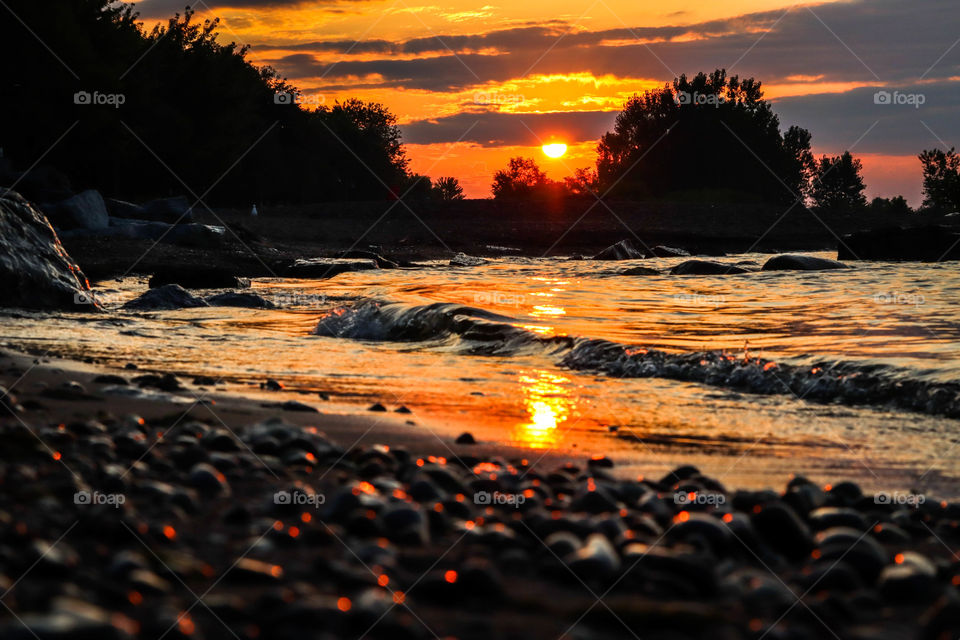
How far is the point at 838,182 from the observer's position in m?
132

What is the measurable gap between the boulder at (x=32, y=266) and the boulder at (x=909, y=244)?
2562cm

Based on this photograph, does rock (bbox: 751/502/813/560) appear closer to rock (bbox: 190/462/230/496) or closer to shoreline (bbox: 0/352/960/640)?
shoreline (bbox: 0/352/960/640)

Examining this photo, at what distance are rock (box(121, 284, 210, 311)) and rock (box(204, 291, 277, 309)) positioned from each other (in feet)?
0.89

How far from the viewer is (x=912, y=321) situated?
12.1m

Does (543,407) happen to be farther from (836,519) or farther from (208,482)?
(208,482)

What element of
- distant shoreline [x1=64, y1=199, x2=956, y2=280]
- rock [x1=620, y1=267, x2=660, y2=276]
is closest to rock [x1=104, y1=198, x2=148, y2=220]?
distant shoreline [x1=64, y1=199, x2=956, y2=280]

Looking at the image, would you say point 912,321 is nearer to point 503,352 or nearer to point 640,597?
point 503,352

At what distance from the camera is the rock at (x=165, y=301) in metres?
14.5

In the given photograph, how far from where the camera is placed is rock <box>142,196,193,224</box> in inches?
1308

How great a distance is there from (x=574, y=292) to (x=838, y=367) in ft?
36.2

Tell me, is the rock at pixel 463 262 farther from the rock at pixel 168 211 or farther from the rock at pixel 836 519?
the rock at pixel 836 519

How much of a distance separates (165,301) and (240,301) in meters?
1.19

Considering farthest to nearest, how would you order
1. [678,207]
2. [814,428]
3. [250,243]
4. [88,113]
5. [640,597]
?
1. [678,207]
2. [88,113]
3. [250,243]
4. [814,428]
5. [640,597]

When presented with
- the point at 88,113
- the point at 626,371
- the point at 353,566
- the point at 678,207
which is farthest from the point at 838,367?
the point at 678,207
